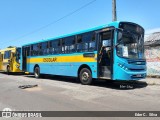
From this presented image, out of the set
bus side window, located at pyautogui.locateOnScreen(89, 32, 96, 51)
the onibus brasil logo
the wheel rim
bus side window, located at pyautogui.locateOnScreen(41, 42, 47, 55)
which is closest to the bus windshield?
bus side window, located at pyautogui.locateOnScreen(89, 32, 96, 51)

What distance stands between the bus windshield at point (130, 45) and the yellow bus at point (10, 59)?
564 inches

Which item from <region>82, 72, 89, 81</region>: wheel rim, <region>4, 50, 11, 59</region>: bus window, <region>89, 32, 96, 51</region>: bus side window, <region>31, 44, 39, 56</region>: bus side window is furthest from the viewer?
<region>4, 50, 11, 59</region>: bus window

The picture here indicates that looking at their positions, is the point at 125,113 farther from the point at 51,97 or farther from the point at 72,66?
the point at 72,66

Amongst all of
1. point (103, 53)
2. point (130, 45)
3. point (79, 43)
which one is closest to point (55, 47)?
point (79, 43)

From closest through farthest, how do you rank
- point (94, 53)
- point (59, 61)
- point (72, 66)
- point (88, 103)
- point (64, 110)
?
point (64, 110)
point (88, 103)
point (94, 53)
point (72, 66)
point (59, 61)

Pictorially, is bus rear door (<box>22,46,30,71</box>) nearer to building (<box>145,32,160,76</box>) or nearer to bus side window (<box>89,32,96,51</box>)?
bus side window (<box>89,32,96,51</box>)

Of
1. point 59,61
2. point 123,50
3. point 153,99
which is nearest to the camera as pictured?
point 153,99

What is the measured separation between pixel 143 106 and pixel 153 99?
143 centimetres

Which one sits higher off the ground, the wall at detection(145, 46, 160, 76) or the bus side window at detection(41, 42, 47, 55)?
the bus side window at detection(41, 42, 47, 55)

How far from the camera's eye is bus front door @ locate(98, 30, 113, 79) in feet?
40.7

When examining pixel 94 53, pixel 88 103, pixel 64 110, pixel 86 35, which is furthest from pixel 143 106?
pixel 86 35

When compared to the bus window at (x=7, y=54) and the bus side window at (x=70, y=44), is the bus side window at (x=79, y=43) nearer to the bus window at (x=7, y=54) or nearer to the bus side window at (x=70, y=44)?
the bus side window at (x=70, y=44)

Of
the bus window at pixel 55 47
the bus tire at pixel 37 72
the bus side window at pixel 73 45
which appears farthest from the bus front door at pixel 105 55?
the bus tire at pixel 37 72

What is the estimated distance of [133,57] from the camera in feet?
39.9
